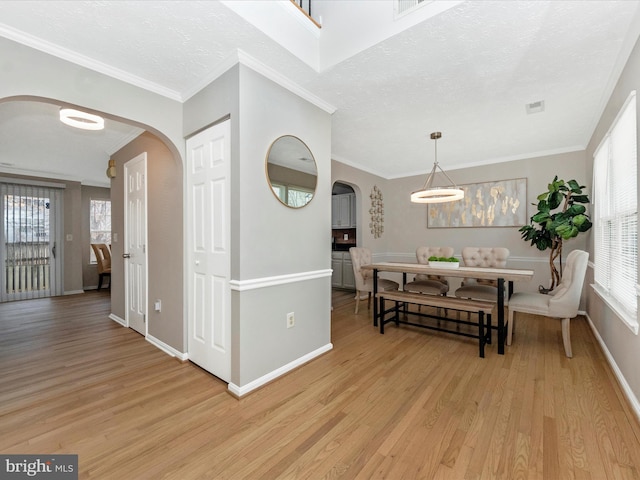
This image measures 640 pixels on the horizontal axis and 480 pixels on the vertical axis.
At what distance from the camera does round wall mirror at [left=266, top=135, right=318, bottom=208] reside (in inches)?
87.4

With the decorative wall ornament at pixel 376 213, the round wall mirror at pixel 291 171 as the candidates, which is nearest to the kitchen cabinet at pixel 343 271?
the decorative wall ornament at pixel 376 213

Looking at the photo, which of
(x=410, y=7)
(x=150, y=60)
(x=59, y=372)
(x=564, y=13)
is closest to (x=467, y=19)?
(x=410, y=7)

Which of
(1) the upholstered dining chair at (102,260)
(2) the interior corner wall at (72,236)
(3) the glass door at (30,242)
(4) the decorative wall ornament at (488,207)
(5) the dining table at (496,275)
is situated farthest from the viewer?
(1) the upholstered dining chair at (102,260)

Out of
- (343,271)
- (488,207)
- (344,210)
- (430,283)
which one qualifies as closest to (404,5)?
(430,283)

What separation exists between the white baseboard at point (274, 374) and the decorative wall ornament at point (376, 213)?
320 cm

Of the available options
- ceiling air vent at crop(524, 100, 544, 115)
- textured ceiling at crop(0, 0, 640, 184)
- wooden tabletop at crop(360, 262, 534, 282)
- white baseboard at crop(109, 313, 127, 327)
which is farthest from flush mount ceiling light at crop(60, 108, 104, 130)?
ceiling air vent at crop(524, 100, 544, 115)

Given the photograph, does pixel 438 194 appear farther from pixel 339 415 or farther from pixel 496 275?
pixel 339 415

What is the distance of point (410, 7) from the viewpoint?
5.75 feet

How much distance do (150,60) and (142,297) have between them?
245cm

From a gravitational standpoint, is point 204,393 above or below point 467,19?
below

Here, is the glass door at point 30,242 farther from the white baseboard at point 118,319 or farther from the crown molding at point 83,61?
the crown molding at point 83,61

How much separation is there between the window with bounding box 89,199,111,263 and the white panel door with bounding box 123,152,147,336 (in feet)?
13.6

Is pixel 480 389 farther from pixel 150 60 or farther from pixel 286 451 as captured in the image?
pixel 150 60

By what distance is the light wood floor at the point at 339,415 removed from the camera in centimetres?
137
